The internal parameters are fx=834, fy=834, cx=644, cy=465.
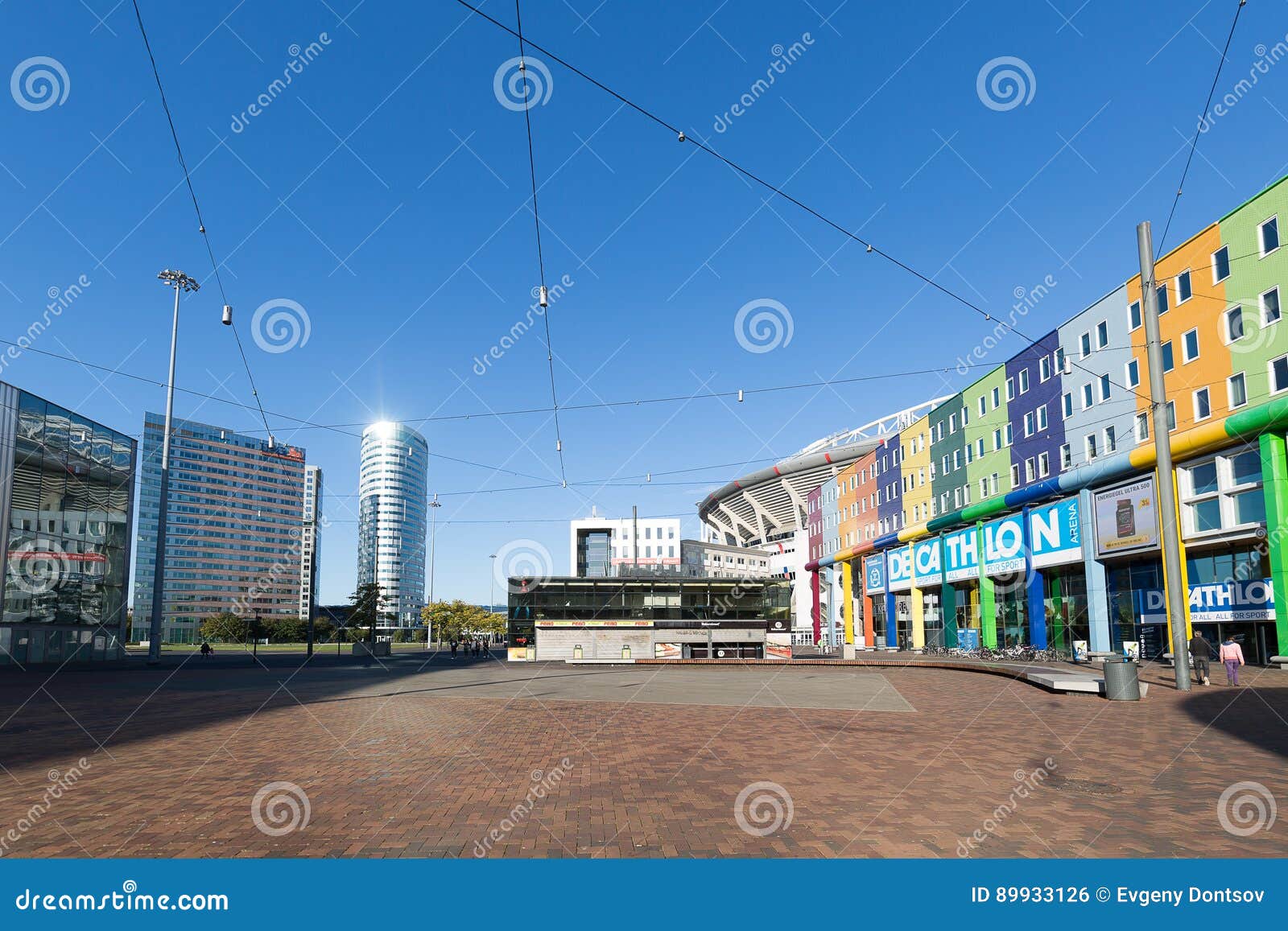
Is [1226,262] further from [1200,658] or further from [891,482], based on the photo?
[891,482]

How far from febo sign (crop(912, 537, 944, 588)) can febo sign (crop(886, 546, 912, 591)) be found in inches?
33.3

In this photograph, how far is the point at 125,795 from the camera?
27.5 ft

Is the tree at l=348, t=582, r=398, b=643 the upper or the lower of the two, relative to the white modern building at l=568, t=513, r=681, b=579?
lower

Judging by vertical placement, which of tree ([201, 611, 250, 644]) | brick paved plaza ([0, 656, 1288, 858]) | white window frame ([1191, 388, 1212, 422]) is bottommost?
tree ([201, 611, 250, 644])

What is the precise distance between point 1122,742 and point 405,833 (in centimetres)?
987

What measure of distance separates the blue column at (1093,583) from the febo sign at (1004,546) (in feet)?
17.7

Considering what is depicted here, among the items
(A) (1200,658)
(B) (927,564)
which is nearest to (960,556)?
(B) (927,564)

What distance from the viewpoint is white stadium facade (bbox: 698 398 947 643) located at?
311 ft

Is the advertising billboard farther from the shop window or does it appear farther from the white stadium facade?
the white stadium facade

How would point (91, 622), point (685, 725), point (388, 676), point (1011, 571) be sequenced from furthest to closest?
point (91, 622), point (1011, 571), point (388, 676), point (685, 725)

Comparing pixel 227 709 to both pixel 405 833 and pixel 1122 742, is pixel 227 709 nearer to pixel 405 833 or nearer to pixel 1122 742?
pixel 405 833

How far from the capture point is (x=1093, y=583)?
117 feet

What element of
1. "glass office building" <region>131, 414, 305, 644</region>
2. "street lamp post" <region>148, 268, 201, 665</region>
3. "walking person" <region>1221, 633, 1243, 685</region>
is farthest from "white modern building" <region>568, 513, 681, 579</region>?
"walking person" <region>1221, 633, 1243, 685</region>

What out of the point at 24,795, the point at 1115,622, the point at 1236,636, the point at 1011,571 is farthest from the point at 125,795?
the point at 1011,571
